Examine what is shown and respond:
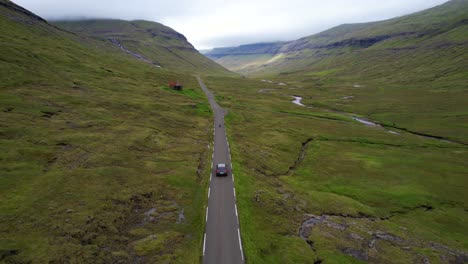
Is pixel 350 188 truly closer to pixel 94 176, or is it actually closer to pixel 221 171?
pixel 221 171

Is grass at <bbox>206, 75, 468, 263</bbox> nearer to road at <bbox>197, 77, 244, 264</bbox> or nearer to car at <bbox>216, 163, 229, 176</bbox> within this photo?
road at <bbox>197, 77, 244, 264</bbox>

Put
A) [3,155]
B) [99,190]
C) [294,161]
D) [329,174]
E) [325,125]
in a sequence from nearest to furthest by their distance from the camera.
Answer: [99,190] → [3,155] → [329,174] → [294,161] → [325,125]

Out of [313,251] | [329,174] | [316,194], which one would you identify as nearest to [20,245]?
[313,251]

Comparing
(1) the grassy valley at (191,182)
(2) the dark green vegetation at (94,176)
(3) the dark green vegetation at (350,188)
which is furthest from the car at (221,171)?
(2) the dark green vegetation at (94,176)

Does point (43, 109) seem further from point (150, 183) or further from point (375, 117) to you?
point (375, 117)

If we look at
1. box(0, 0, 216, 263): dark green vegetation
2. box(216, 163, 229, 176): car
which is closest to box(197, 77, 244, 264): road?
box(216, 163, 229, 176): car

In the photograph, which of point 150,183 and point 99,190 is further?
point 150,183

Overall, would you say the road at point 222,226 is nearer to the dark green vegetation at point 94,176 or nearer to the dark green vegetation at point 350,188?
the dark green vegetation at point 94,176
